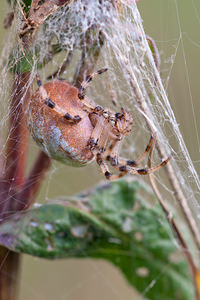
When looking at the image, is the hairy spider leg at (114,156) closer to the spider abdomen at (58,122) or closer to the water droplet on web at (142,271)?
the spider abdomen at (58,122)

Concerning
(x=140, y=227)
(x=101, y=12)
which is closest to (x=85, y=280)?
(x=140, y=227)

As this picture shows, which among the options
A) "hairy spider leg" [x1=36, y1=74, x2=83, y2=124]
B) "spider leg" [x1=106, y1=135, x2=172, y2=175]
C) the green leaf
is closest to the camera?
"hairy spider leg" [x1=36, y1=74, x2=83, y2=124]

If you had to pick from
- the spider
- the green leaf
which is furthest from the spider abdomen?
the green leaf

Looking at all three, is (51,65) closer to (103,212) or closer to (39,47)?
(39,47)

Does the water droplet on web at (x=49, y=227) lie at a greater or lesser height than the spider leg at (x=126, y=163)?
greater

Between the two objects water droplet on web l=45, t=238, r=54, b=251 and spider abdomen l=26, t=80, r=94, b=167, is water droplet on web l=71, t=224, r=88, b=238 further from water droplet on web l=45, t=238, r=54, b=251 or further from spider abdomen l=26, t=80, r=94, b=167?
spider abdomen l=26, t=80, r=94, b=167

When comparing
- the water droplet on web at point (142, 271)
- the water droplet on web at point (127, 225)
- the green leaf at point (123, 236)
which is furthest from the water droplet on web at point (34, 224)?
the water droplet on web at point (142, 271)

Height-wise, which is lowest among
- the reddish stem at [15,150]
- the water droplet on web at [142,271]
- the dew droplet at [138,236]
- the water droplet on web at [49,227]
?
the water droplet on web at [142,271]
